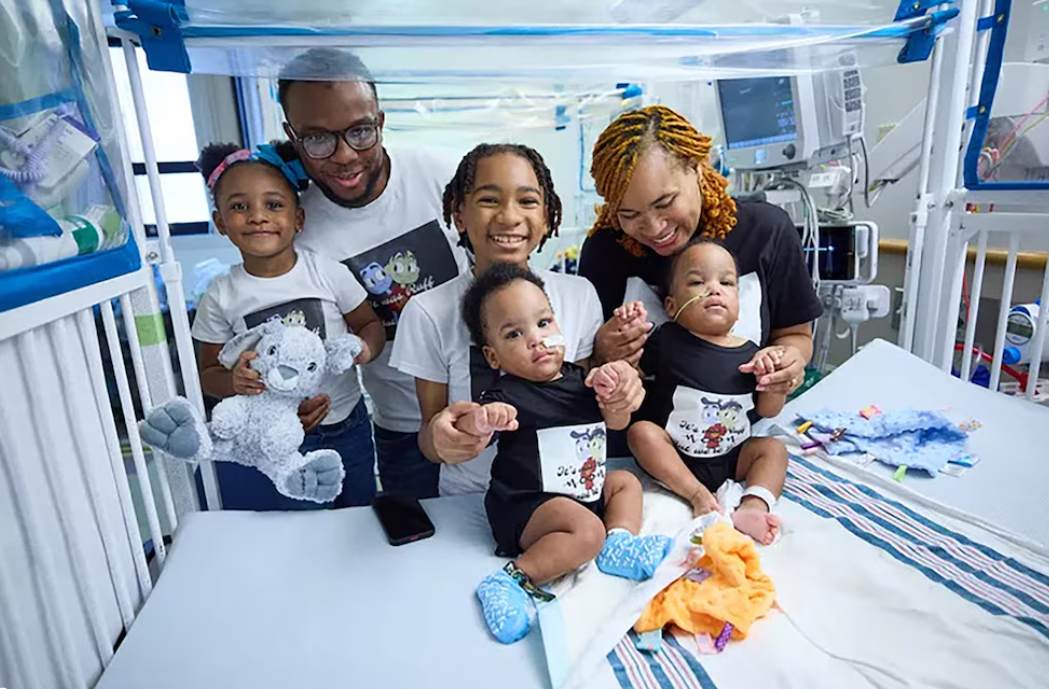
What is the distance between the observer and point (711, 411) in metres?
1.18

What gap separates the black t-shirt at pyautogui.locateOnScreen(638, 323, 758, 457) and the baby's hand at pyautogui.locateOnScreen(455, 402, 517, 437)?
1.26 feet

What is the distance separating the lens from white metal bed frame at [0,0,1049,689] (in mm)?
762

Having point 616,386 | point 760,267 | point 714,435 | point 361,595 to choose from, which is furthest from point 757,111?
point 361,595

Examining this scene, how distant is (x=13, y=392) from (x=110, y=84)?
0.52 metres

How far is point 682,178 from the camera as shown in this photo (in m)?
1.16

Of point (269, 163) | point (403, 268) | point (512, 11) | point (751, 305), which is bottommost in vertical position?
point (751, 305)

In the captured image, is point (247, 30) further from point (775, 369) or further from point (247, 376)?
point (775, 369)

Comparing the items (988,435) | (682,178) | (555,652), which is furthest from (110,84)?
(988,435)

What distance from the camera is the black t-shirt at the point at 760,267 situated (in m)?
1.29

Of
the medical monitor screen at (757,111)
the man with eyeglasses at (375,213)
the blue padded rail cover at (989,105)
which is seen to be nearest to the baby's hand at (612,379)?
the man with eyeglasses at (375,213)

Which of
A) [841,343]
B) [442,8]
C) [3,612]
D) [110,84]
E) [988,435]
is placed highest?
[442,8]

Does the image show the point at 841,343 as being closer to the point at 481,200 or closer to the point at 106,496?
the point at 481,200

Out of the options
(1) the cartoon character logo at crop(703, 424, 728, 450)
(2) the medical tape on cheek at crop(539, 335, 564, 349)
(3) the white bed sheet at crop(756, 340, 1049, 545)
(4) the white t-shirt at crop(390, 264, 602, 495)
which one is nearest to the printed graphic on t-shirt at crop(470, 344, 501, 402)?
(4) the white t-shirt at crop(390, 264, 602, 495)

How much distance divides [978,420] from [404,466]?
1.32 m
